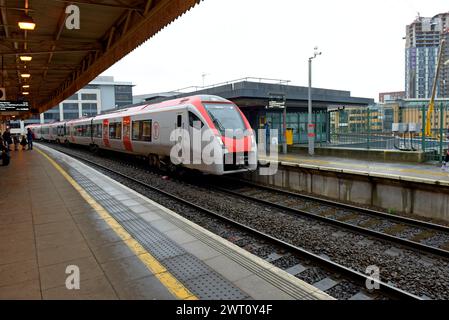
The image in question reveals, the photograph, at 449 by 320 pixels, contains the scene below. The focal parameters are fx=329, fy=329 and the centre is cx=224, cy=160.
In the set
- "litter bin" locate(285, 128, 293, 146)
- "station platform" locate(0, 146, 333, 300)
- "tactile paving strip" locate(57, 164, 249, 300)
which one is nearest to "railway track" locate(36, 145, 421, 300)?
"station platform" locate(0, 146, 333, 300)

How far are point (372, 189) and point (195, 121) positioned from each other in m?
5.81

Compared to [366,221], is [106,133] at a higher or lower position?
higher

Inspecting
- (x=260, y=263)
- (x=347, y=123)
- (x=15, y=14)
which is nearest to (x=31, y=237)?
(x=260, y=263)

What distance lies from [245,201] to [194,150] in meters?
2.63

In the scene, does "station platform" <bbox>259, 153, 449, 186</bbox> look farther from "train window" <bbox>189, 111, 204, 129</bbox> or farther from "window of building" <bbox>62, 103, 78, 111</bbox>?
"window of building" <bbox>62, 103, 78, 111</bbox>

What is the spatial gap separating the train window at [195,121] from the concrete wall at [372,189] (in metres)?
3.57

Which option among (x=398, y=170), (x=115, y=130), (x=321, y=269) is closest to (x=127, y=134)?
(x=115, y=130)

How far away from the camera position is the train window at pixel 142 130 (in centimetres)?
1401

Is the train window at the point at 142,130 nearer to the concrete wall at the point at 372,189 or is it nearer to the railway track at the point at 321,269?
the concrete wall at the point at 372,189

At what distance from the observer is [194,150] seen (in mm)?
11000

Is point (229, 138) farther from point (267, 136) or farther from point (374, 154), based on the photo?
point (267, 136)

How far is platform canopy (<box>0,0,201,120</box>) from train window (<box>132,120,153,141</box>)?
2755mm

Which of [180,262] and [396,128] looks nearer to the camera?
[180,262]

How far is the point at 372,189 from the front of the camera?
30.9 ft
